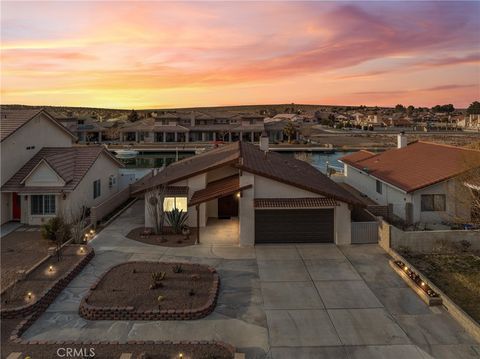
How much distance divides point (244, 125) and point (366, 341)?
79.1m

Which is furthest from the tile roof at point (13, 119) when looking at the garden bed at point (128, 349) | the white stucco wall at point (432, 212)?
the white stucco wall at point (432, 212)

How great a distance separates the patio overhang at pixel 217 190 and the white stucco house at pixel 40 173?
815cm

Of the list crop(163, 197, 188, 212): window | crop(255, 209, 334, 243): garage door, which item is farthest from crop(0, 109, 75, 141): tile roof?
crop(255, 209, 334, 243): garage door

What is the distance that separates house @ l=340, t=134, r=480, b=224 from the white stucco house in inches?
771

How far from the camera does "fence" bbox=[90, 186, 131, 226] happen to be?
2308 centimetres

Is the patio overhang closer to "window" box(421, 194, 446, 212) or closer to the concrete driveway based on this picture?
the concrete driveway

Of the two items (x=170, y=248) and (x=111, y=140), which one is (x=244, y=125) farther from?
(x=170, y=248)

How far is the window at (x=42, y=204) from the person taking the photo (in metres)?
23.8

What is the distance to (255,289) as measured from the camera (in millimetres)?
14508

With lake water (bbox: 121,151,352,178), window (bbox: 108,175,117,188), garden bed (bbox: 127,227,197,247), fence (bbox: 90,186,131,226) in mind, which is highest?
lake water (bbox: 121,151,352,178)

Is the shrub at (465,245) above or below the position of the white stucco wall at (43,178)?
below

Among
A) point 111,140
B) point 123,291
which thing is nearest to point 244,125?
point 111,140

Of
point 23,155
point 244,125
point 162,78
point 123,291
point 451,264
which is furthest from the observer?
point 244,125

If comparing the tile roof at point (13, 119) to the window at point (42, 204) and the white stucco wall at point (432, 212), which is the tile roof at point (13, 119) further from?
the white stucco wall at point (432, 212)
